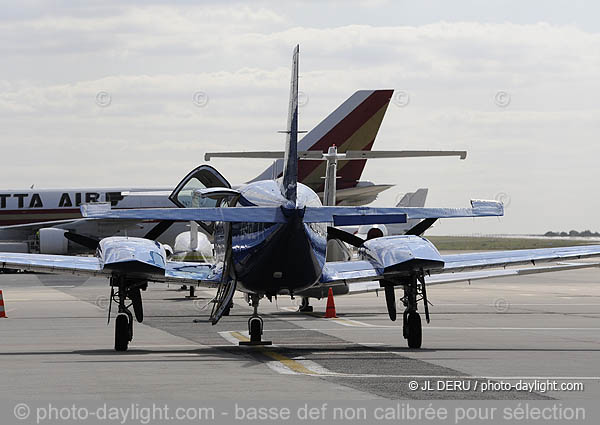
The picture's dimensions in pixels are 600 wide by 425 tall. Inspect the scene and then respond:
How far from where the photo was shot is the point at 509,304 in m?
36.7

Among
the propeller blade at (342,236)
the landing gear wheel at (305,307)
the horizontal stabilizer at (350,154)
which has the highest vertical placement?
the horizontal stabilizer at (350,154)

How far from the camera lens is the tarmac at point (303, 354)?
1372cm

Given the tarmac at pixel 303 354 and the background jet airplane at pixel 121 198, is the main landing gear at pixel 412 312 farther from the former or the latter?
the background jet airplane at pixel 121 198

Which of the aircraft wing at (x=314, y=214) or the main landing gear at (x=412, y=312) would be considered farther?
the main landing gear at (x=412, y=312)

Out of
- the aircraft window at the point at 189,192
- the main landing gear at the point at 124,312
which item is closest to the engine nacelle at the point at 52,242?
the aircraft window at the point at 189,192

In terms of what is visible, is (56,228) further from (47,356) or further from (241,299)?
(47,356)

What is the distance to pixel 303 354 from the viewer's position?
19219 millimetres

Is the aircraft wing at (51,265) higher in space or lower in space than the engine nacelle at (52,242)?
lower

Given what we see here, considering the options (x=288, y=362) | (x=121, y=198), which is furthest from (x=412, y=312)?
(x=121, y=198)

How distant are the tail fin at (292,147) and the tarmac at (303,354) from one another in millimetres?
2759

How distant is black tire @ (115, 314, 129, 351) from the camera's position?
19922 millimetres

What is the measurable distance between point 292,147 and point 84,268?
14.4 feet

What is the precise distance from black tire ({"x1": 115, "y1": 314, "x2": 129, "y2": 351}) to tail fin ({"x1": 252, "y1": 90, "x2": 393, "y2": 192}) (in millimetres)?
32272

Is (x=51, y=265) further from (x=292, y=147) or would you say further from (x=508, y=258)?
(x=508, y=258)
